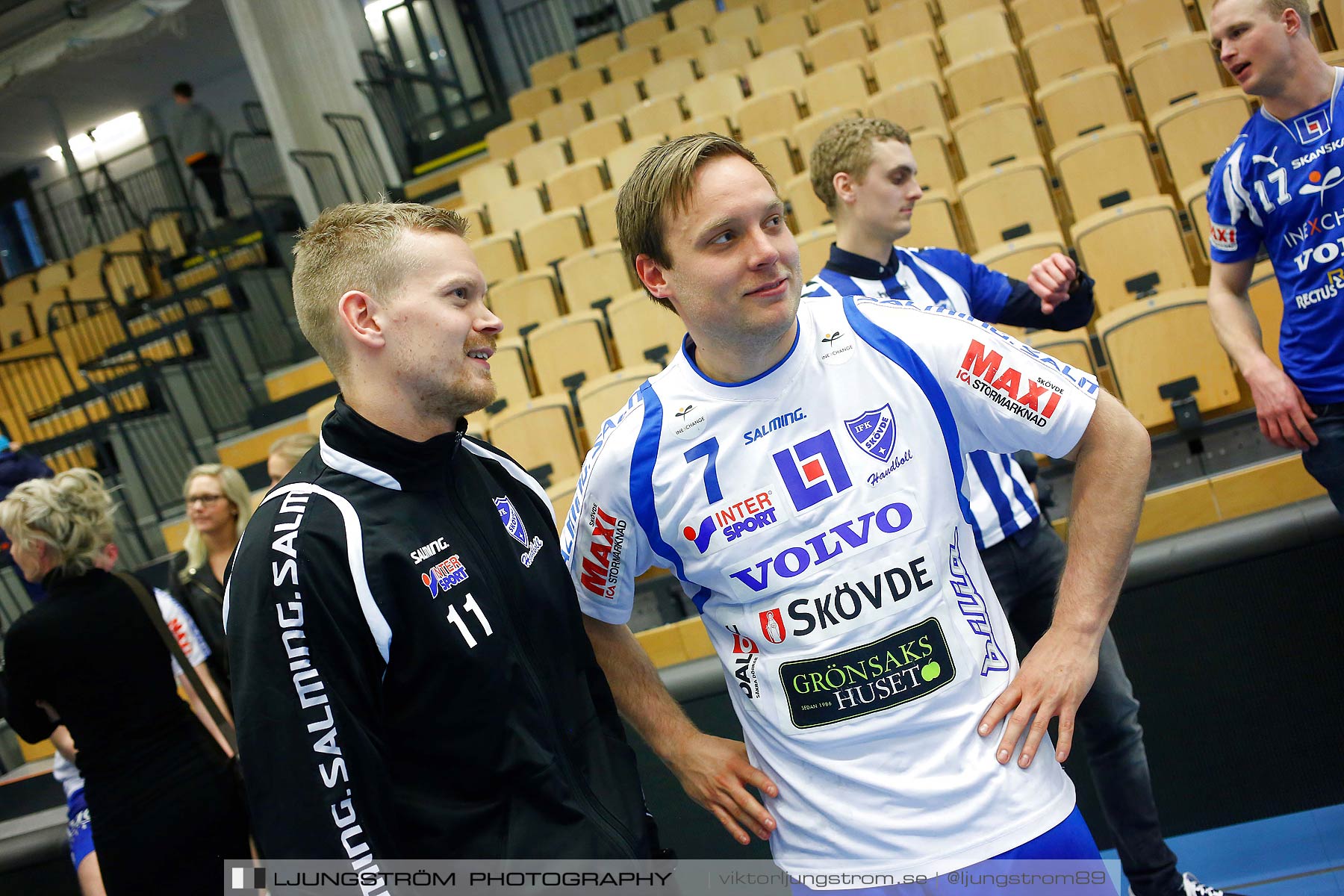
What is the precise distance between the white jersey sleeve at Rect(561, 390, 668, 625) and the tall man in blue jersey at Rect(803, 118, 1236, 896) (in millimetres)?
684

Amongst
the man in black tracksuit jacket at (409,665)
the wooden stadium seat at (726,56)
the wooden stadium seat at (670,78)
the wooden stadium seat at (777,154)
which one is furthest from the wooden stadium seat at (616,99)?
the man in black tracksuit jacket at (409,665)

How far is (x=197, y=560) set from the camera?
3258 mm

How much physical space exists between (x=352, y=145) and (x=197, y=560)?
7336 mm

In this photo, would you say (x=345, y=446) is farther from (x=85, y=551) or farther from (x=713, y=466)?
(x=85, y=551)

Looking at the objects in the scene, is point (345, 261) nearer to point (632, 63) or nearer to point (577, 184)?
point (577, 184)

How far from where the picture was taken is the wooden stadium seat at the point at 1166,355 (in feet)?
10.5

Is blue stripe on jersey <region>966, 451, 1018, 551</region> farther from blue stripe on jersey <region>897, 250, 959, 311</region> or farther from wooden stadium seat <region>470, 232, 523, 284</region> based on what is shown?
wooden stadium seat <region>470, 232, 523, 284</region>

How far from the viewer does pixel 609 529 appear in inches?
57.9

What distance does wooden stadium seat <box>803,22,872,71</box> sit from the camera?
7.34 meters

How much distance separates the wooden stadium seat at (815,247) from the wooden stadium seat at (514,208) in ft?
10.5

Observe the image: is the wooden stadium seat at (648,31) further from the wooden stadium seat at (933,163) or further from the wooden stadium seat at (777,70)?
the wooden stadium seat at (933,163)

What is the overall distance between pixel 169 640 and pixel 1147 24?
618 centimetres

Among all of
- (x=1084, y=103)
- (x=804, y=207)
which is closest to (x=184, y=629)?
(x=804, y=207)

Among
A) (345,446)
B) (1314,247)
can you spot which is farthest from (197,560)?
(1314,247)
